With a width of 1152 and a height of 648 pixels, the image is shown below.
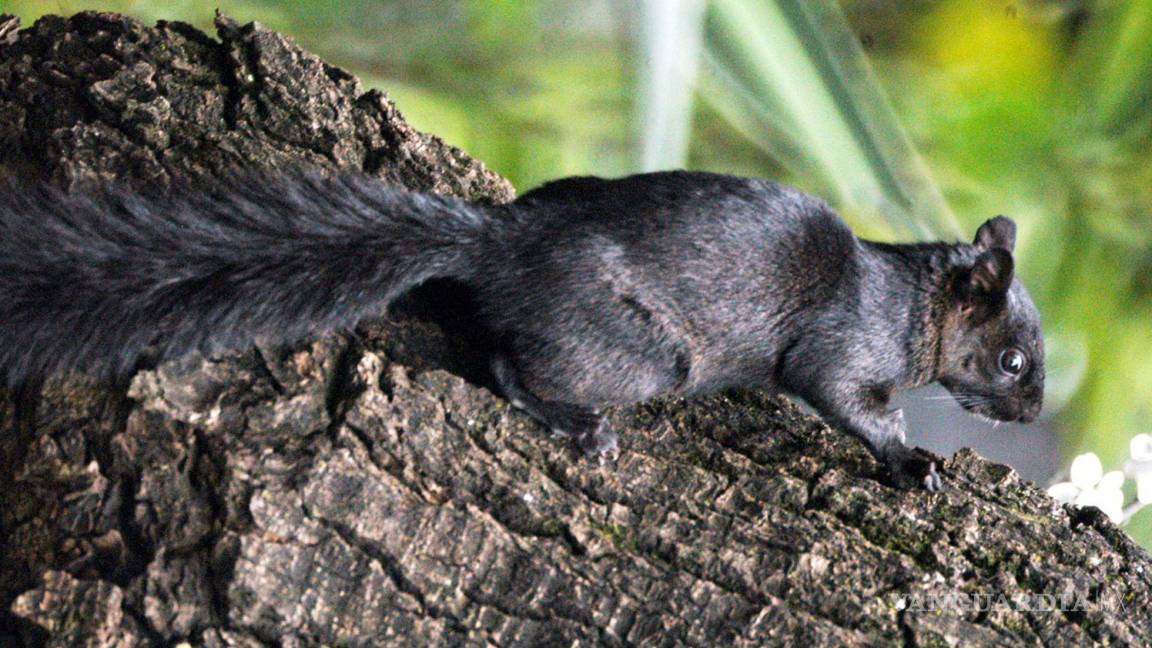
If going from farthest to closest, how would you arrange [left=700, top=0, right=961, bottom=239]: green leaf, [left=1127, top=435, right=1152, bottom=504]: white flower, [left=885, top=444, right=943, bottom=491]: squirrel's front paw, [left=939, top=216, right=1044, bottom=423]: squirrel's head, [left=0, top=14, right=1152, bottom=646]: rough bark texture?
[left=700, top=0, right=961, bottom=239]: green leaf → [left=1127, top=435, right=1152, bottom=504]: white flower → [left=939, top=216, right=1044, bottom=423]: squirrel's head → [left=885, top=444, right=943, bottom=491]: squirrel's front paw → [left=0, top=14, right=1152, bottom=646]: rough bark texture

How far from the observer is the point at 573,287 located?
5.71 ft

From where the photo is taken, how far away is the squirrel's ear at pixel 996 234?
7.08 feet

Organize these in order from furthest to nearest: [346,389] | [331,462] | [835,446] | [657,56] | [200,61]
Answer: [657,56] → [200,61] → [835,446] → [346,389] → [331,462]

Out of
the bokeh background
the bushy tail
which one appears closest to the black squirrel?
the bushy tail

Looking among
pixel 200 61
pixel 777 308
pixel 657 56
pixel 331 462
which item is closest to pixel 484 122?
pixel 657 56

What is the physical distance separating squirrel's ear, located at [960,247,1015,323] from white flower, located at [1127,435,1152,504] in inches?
28.5

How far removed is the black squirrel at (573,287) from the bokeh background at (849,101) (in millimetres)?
982

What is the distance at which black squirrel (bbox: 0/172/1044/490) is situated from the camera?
61.7 inches

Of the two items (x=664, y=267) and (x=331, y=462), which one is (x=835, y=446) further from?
(x=331, y=462)

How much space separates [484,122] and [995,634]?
2004 millimetres

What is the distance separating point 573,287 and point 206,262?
0.54 meters

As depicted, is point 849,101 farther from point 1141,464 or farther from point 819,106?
point 1141,464

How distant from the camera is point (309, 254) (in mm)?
1679

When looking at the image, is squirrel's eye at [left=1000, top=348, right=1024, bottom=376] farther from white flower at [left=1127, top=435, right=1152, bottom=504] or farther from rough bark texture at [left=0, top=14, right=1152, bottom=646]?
white flower at [left=1127, top=435, right=1152, bottom=504]
